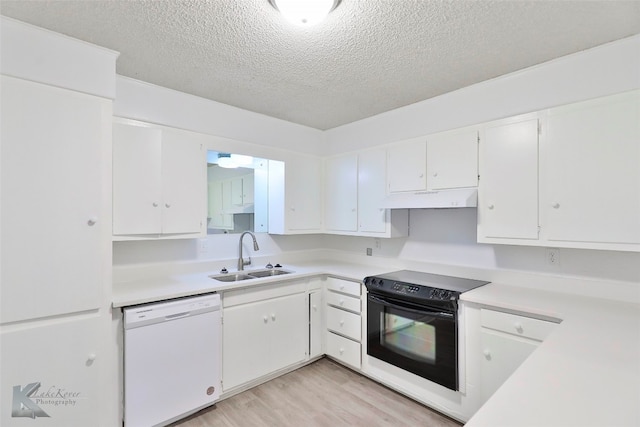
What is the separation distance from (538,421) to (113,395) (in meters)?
2.28

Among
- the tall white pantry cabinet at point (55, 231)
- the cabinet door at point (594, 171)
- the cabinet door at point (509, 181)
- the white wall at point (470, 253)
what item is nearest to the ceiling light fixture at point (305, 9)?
the tall white pantry cabinet at point (55, 231)

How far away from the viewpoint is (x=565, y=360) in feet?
3.90

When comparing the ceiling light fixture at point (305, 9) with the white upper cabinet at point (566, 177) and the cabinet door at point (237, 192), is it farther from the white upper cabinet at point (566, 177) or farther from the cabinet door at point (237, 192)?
the cabinet door at point (237, 192)

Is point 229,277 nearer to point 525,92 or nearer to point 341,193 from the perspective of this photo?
point 341,193

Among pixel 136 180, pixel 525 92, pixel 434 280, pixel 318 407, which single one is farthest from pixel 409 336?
pixel 136 180

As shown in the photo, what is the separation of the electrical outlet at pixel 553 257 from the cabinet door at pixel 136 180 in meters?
2.94

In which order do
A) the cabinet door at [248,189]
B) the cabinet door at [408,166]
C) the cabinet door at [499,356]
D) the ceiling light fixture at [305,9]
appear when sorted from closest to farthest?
1. the ceiling light fixture at [305,9]
2. the cabinet door at [499,356]
3. the cabinet door at [408,166]
4. the cabinet door at [248,189]

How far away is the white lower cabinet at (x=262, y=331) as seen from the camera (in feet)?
8.10

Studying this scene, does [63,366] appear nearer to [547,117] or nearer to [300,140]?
[300,140]

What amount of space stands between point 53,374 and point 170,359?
0.62 metres

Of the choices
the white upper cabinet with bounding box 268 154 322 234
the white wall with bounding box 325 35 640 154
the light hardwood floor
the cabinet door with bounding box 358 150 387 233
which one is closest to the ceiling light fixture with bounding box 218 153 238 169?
the white upper cabinet with bounding box 268 154 322 234

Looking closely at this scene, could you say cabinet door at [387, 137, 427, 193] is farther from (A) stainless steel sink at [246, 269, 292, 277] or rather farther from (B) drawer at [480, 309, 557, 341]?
(A) stainless steel sink at [246, 269, 292, 277]

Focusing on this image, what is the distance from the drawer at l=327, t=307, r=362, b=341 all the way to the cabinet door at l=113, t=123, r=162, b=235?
5.75ft

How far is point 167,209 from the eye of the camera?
95.3 inches
